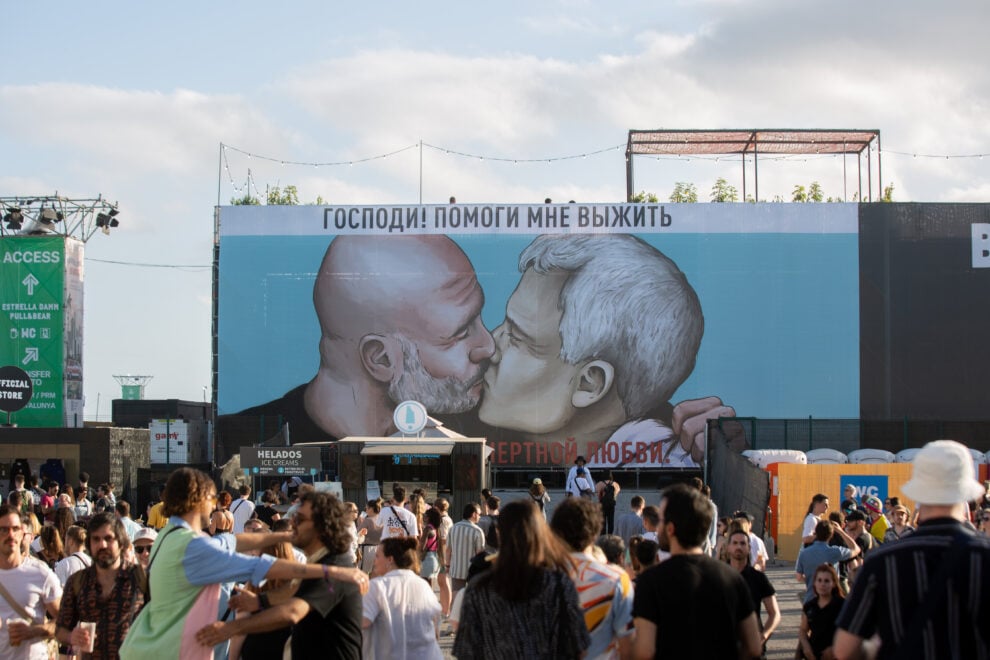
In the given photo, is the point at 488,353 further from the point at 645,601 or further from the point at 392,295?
the point at 645,601

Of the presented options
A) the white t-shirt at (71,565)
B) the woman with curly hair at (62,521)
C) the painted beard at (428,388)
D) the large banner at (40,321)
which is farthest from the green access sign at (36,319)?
the white t-shirt at (71,565)

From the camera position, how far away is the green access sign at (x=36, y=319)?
34.7m

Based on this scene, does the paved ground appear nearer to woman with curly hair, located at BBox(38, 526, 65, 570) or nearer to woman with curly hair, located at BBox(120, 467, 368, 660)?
woman with curly hair, located at BBox(38, 526, 65, 570)

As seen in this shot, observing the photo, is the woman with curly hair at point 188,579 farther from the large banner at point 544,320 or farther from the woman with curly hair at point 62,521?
the large banner at point 544,320

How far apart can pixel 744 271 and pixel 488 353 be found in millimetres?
8185

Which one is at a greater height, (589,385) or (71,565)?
(589,385)

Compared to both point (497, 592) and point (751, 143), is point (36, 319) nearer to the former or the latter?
point (751, 143)

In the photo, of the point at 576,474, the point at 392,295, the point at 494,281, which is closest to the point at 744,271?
the point at 494,281

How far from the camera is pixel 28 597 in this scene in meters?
6.62

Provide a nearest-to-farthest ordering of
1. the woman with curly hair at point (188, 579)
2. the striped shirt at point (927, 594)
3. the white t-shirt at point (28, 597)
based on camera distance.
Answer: the striped shirt at point (927, 594), the woman with curly hair at point (188, 579), the white t-shirt at point (28, 597)

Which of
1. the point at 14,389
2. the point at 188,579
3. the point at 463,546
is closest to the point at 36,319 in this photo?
the point at 14,389

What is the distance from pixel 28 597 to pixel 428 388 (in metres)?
28.9

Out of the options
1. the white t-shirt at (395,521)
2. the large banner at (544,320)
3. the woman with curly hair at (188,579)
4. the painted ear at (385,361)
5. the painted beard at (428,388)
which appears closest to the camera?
the woman with curly hair at (188,579)

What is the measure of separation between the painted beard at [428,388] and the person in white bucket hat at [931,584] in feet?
103
